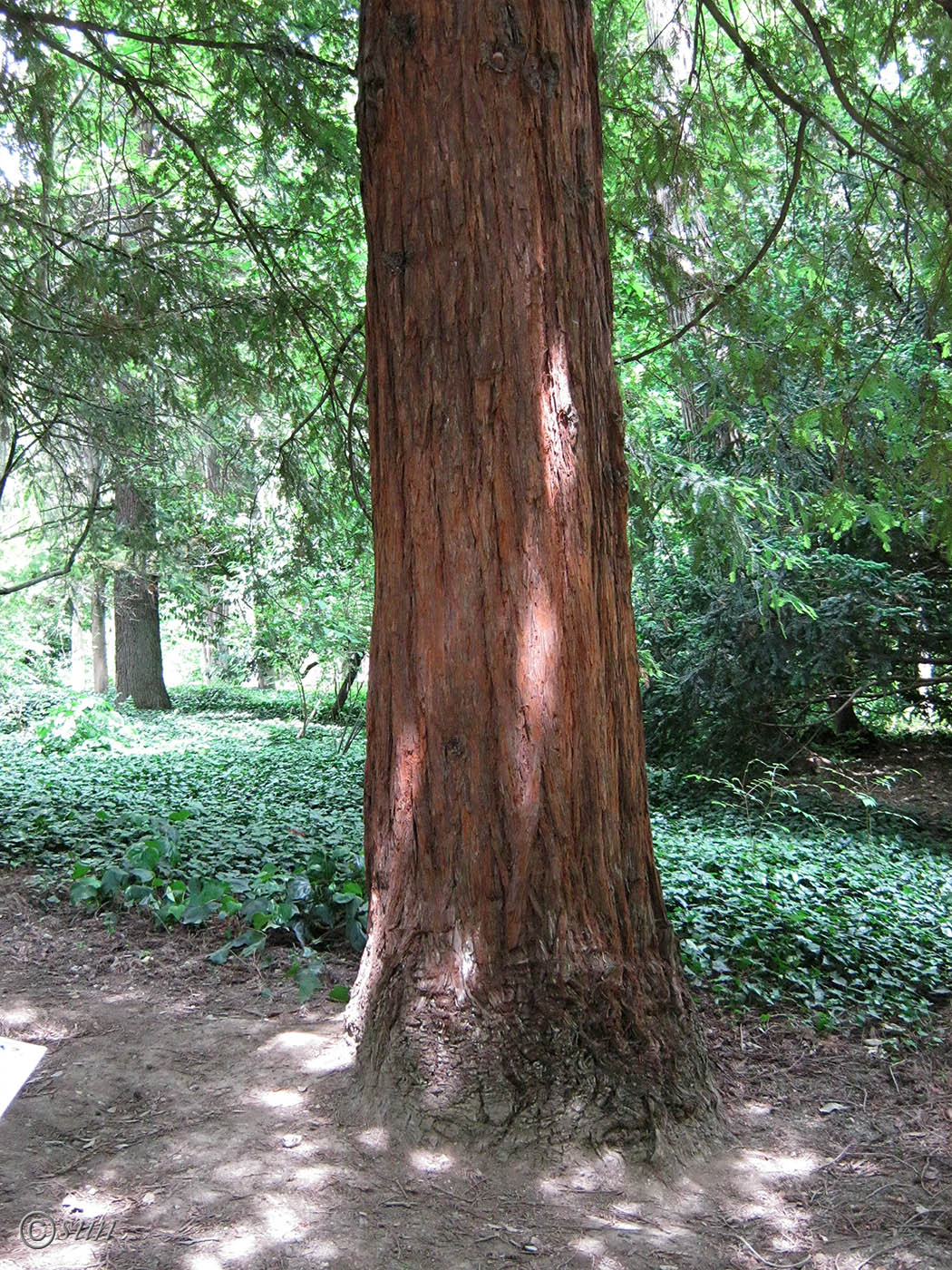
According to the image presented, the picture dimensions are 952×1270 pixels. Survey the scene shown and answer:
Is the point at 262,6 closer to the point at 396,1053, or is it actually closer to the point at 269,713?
the point at 396,1053

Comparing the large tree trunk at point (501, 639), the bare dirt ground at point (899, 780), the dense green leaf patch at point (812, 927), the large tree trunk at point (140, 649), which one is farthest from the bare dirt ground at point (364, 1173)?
the large tree trunk at point (140, 649)

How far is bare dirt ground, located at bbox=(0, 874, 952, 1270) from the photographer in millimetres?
2375

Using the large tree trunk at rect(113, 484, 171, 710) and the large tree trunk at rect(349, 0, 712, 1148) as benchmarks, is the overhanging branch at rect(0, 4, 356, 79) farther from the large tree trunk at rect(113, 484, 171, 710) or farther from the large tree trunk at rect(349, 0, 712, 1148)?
the large tree trunk at rect(113, 484, 171, 710)

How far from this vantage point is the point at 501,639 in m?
2.82

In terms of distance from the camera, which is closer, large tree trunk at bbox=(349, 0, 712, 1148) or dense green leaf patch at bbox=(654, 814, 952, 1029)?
large tree trunk at bbox=(349, 0, 712, 1148)

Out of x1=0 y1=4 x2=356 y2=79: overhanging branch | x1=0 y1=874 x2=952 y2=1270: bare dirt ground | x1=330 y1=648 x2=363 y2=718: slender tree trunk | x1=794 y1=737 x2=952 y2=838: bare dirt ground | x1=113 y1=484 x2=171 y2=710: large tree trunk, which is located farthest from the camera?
x1=113 y1=484 x2=171 y2=710: large tree trunk

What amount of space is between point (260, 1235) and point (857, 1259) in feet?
4.79

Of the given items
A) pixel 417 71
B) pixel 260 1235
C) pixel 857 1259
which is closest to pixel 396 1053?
pixel 260 1235

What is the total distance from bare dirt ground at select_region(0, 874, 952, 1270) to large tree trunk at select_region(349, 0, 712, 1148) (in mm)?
199

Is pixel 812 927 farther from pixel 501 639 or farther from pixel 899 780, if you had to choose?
pixel 899 780

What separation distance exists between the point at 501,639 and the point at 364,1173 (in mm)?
1487

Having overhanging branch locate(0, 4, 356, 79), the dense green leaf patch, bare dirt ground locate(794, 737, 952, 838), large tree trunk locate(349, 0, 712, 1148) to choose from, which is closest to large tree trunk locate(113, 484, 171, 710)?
bare dirt ground locate(794, 737, 952, 838)

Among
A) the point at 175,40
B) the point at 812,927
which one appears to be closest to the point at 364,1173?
the point at 812,927

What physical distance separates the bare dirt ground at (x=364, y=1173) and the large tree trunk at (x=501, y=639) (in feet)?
0.65
